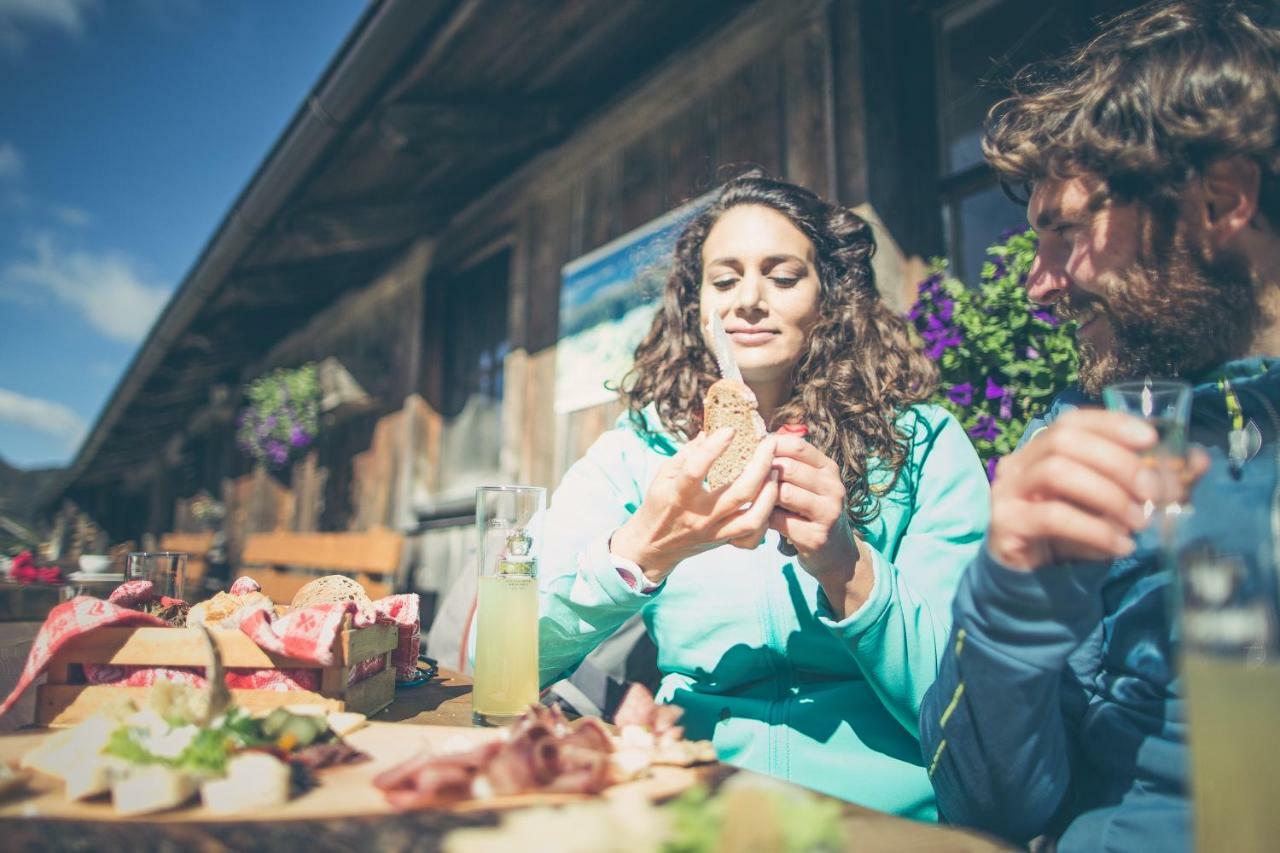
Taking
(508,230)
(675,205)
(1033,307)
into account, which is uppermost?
(508,230)

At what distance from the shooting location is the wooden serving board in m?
0.76

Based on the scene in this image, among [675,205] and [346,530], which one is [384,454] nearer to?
[346,530]

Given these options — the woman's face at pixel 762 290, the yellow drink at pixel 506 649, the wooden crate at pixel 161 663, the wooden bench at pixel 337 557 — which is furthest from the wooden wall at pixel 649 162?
the wooden crate at pixel 161 663

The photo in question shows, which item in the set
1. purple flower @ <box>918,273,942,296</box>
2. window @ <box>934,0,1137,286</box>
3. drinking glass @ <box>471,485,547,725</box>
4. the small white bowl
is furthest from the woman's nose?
the small white bowl

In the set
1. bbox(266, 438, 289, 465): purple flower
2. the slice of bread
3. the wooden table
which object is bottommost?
the wooden table

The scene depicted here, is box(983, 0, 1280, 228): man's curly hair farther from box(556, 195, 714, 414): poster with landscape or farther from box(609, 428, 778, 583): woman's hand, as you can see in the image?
box(556, 195, 714, 414): poster with landscape

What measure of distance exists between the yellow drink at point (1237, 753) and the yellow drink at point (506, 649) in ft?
3.05

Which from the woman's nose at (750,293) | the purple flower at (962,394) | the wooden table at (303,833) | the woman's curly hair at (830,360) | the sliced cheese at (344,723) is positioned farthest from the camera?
the purple flower at (962,394)

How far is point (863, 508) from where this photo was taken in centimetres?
171

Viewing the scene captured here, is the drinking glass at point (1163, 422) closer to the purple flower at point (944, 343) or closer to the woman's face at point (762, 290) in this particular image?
the woman's face at point (762, 290)

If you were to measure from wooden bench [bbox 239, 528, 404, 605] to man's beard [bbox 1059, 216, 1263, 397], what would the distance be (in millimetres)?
3026

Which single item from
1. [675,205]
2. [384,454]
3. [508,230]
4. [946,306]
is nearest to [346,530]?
[384,454]

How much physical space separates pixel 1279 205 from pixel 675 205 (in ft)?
9.62

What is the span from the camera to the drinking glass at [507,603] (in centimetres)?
132
